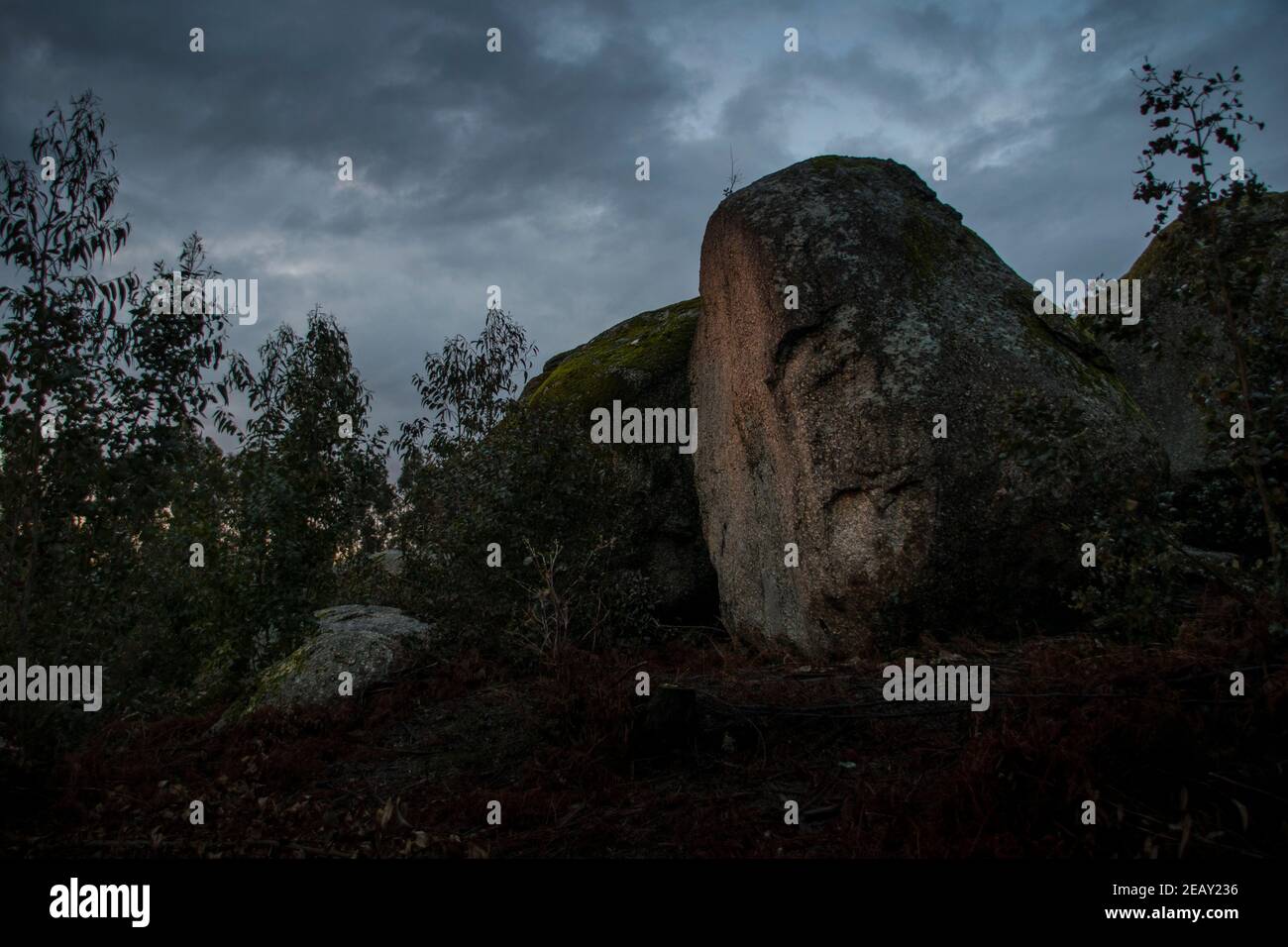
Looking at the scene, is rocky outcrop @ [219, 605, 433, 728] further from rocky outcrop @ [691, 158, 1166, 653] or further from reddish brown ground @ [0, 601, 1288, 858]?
rocky outcrop @ [691, 158, 1166, 653]

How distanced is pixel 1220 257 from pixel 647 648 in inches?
270

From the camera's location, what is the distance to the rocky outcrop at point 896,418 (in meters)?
7.50

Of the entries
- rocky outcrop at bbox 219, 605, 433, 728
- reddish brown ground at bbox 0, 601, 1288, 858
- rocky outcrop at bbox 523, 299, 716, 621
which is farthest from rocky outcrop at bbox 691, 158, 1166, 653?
rocky outcrop at bbox 219, 605, 433, 728

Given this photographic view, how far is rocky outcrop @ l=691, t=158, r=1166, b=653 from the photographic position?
24.6 feet

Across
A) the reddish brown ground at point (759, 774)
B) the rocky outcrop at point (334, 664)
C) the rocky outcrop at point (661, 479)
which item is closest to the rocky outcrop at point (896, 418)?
the reddish brown ground at point (759, 774)

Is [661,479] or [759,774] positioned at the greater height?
[661,479]

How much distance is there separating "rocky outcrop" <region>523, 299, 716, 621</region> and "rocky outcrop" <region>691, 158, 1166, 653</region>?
1.72m

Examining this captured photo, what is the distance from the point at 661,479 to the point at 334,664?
16.1 ft

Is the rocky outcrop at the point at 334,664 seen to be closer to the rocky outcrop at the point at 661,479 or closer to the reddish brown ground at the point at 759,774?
the reddish brown ground at the point at 759,774

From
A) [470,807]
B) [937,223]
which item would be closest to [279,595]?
[470,807]

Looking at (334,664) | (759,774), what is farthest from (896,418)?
(334,664)

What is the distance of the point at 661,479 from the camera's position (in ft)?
38.8

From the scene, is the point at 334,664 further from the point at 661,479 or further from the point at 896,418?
the point at 896,418
